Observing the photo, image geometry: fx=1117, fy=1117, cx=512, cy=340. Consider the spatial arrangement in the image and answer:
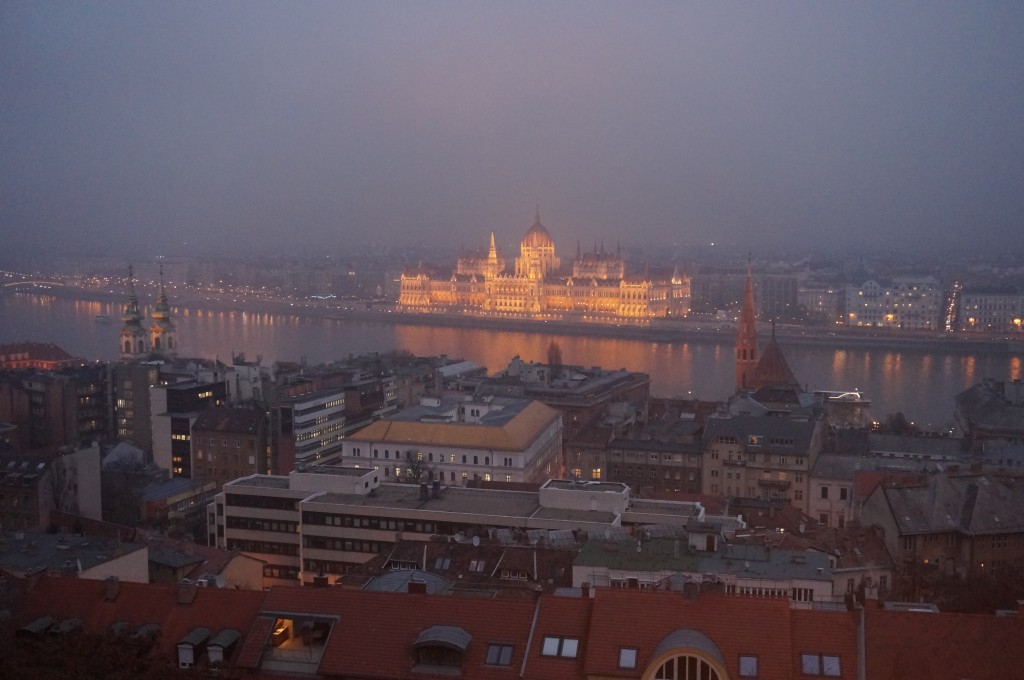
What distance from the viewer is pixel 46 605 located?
2723 mm

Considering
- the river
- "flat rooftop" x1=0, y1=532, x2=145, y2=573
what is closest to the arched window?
"flat rooftop" x1=0, y1=532, x2=145, y2=573

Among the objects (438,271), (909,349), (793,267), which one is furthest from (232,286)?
(909,349)

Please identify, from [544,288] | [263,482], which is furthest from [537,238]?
[263,482]

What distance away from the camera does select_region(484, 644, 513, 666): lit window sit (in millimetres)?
2355

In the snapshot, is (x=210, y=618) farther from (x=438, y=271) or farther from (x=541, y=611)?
(x=438, y=271)

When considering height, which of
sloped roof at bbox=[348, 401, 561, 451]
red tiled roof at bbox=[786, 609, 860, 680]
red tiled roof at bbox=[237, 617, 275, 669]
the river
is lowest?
the river

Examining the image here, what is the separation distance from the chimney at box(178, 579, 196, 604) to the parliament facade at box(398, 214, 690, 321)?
23143mm

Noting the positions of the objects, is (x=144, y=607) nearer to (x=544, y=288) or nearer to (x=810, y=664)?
(x=810, y=664)

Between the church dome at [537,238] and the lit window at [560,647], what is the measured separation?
2988cm

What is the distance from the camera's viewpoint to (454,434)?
6.93 metres

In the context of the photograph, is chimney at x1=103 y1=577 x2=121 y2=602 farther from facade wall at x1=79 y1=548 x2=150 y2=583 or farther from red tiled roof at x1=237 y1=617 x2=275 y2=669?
facade wall at x1=79 y1=548 x2=150 y2=583

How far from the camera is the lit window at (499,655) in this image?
92.7 inches

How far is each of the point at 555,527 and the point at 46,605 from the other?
264 centimetres

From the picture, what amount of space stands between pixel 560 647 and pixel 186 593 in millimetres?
937
